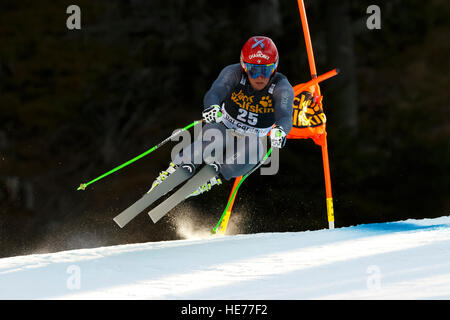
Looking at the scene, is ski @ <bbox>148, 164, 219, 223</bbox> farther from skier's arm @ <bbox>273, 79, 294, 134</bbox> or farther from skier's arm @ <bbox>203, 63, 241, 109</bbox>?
skier's arm @ <bbox>273, 79, 294, 134</bbox>

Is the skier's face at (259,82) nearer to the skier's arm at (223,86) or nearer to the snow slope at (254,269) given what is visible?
the skier's arm at (223,86)

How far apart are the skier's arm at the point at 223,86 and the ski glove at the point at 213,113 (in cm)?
7

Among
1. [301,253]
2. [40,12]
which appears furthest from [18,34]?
[301,253]

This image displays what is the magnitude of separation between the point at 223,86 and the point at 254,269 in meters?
1.34

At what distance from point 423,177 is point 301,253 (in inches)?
171

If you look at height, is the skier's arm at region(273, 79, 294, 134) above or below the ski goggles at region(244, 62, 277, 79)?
below

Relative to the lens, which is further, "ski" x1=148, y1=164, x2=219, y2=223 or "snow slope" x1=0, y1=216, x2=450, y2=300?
"ski" x1=148, y1=164, x2=219, y2=223

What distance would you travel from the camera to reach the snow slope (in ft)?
14.6

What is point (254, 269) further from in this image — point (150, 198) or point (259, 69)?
point (259, 69)

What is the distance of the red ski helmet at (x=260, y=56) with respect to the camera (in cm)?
525

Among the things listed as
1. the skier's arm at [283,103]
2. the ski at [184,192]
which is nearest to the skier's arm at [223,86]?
the skier's arm at [283,103]

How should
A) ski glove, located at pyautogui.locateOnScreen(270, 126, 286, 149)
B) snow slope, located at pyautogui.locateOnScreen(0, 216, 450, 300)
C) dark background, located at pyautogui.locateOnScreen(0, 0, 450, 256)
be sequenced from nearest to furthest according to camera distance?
snow slope, located at pyautogui.locateOnScreen(0, 216, 450, 300)
ski glove, located at pyautogui.locateOnScreen(270, 126, 286, 149)
dark background, located at pyautogui.locateOnScreen(0, 0, 450, 256)

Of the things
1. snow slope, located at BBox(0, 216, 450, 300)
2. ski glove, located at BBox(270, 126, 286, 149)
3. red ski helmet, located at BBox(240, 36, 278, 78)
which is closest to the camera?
snow slope, located at BBox(0, 216, 450, 300)

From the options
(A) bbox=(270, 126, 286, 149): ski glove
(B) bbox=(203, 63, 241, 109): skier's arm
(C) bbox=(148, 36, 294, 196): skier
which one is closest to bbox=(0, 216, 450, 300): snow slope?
(C) bbox=(148, 36, 294, 196): skier
